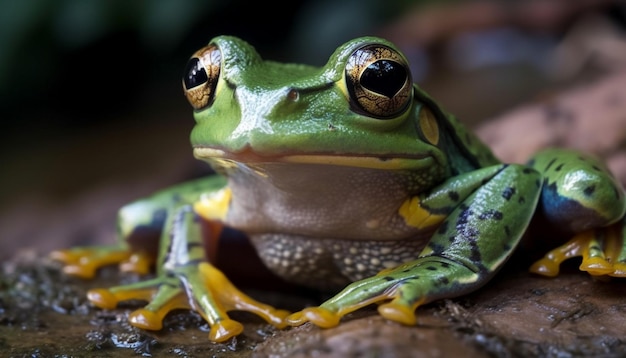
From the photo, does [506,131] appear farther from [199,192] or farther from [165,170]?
[165,170]

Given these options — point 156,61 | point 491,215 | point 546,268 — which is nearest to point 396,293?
point 491,215

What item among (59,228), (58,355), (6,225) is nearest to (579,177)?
(58,355)

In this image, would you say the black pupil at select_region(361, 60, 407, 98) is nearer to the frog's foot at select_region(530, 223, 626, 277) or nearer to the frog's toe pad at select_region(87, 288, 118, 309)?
the frog's foot at select_region(530, 223, 626, 277)

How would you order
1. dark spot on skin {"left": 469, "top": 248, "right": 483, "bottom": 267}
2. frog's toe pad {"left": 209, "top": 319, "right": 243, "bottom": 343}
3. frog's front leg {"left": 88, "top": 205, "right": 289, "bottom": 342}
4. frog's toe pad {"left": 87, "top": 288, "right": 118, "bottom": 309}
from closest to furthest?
1. dark spot on skin {"left": 469, "top": 248, "right": 483, "bottom": 267}
2. frog's toe pad {"left": 209, "top": 319, "right": 243, "bottom": 343}
3. frog's front leg {"left": 88, "top": 205, "right": 289, "bottom": 342}
4. frog's toe pad {"left": 87, "top": 288, "right": 118, "bottom": 309}

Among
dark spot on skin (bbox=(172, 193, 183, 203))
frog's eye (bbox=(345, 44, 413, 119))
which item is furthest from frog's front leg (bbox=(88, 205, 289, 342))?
frog's eye (bbox=(345, 44, 413, 119))

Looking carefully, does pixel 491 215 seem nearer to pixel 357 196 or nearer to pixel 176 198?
pixel 357 196
